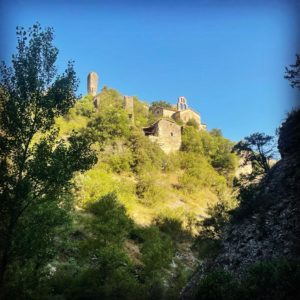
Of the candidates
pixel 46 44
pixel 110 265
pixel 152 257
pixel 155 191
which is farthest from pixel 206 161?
pixel 46 44

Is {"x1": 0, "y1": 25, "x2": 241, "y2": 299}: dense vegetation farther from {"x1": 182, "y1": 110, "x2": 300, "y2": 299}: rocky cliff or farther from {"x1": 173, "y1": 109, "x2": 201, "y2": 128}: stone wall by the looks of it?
{"x1": 173, "y1": 109, "x2": 201, "y2": 128}: stone wall

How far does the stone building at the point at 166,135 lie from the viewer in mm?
53062

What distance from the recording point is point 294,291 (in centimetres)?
1303

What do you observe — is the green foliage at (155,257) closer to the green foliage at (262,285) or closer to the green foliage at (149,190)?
the green foliage at (262,285)

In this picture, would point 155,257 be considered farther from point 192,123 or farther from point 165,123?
point 192,123

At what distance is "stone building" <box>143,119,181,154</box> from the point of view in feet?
174

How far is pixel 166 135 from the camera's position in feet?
177

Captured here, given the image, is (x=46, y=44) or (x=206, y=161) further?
(x=206, y=161)

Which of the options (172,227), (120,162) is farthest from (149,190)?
(172,227)

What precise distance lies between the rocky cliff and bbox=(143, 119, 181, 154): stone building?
1137 inches

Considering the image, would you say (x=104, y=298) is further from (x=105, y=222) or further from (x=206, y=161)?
(x=206, y=161)

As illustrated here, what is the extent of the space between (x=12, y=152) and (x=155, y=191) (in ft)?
92.4

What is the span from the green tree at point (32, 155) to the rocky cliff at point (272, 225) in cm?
936

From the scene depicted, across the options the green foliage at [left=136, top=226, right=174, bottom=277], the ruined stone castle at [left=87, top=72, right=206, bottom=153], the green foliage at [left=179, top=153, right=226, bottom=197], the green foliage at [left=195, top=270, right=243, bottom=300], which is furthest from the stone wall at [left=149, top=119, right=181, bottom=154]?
the green foliage at [left=195, top=270, right=243, bottom=300]
